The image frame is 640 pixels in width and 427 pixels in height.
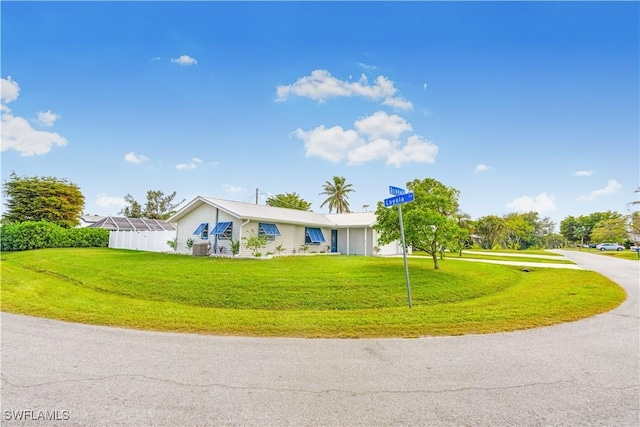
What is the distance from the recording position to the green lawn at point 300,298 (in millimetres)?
6145

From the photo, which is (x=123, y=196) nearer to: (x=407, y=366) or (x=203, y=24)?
(x=203, y=24)

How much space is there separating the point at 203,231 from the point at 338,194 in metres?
26.5

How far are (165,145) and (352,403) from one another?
21.9 m

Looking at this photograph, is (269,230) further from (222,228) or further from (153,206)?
(153,206)

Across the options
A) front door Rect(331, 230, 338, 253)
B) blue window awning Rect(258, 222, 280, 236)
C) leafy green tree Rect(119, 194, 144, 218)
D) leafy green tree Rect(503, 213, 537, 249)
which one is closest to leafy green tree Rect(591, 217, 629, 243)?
leafy green tree Rect(503, 213, 537, 249)

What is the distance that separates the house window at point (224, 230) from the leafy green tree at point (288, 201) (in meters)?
25.5

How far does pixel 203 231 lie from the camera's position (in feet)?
63.0

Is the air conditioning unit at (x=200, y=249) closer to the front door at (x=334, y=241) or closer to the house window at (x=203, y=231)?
the house window at (x=203, y=231)

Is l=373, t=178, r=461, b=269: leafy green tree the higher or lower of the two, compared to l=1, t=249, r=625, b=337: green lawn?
higher

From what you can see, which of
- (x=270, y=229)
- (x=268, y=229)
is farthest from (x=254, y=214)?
(x=270, y=229)

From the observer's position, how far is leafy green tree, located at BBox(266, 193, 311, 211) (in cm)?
4431

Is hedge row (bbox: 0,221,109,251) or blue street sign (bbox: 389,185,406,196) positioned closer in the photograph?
blue street sign (bbox: 389,185,406,196)

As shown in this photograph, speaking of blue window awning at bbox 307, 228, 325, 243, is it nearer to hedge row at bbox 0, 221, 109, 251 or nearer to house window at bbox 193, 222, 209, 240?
house window at bbox 193, 222, 209, 240

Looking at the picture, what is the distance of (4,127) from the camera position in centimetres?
1662
